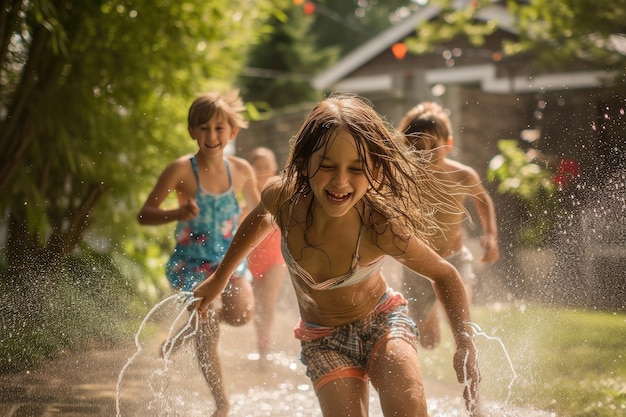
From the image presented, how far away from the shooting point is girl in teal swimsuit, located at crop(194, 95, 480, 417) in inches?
102

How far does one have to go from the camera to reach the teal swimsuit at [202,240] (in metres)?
3.92

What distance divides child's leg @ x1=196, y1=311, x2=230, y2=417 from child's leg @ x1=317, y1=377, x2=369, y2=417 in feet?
3.48

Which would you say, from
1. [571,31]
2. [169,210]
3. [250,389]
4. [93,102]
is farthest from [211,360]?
[571,31]

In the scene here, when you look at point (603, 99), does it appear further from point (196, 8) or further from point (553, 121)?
point (196, 8)

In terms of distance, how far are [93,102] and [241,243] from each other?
3.50 meters

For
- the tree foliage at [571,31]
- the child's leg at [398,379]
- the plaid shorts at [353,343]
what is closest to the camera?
the child's leg at [398,379]

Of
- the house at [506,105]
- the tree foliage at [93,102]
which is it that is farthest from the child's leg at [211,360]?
the tree foliage at [93,102]

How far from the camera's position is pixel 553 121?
778cm

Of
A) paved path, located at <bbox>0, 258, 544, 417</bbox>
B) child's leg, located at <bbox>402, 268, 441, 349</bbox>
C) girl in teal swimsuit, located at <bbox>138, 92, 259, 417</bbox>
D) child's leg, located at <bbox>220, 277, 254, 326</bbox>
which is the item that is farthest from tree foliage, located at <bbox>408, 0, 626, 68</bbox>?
child's leg, located at <bbox>220, 277, 254, 326</bbox>

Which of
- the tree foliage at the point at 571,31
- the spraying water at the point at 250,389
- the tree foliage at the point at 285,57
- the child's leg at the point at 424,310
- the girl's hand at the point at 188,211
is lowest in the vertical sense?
the spraying water at the point at 250,389

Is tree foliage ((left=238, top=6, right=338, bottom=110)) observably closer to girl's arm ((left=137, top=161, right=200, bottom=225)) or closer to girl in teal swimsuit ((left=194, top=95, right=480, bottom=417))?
girl's arm ((left=137, top=161, right=200, bottom=225))

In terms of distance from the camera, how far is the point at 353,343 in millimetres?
2793

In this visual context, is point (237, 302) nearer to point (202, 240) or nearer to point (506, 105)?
point (202, 240)

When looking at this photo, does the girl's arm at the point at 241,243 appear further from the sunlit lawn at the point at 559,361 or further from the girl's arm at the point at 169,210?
the sunlit lawn at the point at 559,361
